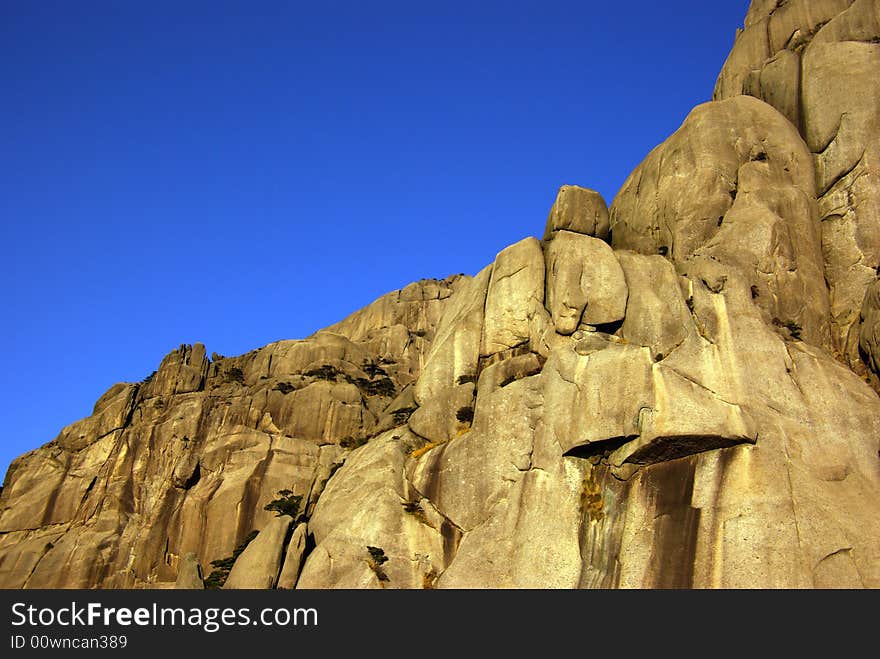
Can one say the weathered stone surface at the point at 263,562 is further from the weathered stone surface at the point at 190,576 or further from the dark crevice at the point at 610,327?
the dark crevice at the point at 610,327

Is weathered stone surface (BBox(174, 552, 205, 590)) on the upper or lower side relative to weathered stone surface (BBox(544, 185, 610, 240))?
lower

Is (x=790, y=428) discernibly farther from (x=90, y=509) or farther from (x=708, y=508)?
(x=90, y=509)

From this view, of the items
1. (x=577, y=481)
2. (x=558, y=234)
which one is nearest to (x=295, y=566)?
(x=577, y=481)

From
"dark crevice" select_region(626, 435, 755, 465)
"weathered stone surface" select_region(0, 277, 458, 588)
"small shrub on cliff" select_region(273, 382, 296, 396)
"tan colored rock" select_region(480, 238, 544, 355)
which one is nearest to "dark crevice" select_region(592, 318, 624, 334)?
"tan colored rock" select_region(480, 238, 544, 355)

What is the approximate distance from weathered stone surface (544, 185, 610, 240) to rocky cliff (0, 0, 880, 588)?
172 mm

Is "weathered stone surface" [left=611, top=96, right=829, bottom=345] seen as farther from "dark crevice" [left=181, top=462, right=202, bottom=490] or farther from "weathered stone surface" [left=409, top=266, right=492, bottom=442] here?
"dark crevice" [left=181, top=462, right=202, bottom=490]

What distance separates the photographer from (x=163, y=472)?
72.1 m

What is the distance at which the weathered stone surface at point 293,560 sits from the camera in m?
49.4

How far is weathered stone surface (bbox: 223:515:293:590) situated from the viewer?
49.7 m

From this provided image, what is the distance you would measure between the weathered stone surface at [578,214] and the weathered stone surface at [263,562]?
28079mm

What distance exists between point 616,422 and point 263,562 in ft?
77.4
